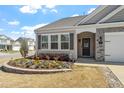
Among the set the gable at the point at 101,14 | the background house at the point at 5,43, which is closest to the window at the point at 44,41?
the gable at the point at 101,14

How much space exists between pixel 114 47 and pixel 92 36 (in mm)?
4417

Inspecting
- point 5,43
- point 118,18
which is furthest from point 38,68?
point 5,43

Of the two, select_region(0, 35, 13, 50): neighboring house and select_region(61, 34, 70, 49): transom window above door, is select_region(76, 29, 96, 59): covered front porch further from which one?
select_region(0, 35, 13, 50): neighboring house

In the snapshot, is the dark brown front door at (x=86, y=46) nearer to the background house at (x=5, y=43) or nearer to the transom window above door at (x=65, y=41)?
the transom window above door at (x=65, y=41)

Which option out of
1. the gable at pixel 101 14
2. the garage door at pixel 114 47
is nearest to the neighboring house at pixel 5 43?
the gable at pixel 101 14

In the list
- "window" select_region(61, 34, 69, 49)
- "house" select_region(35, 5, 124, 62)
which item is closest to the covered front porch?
"house" select_region(35, 5, 124, 62)

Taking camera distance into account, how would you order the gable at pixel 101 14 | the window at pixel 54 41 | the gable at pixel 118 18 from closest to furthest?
the gable at pixel 118 18, the gable at pixel 101 14, the window at pixel 54 41

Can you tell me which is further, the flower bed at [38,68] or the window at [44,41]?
the window at [44,41]

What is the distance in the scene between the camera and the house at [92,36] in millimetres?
16672

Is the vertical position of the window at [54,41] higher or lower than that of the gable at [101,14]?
lower

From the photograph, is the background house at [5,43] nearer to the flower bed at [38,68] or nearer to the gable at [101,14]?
the gable at [101,14]

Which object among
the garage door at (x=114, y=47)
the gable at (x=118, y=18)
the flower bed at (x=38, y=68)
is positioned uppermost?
the gable at (x=118, y=18)

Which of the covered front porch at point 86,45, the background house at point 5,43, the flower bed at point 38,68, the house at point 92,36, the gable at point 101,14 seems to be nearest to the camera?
the flower bed at point 38,68
